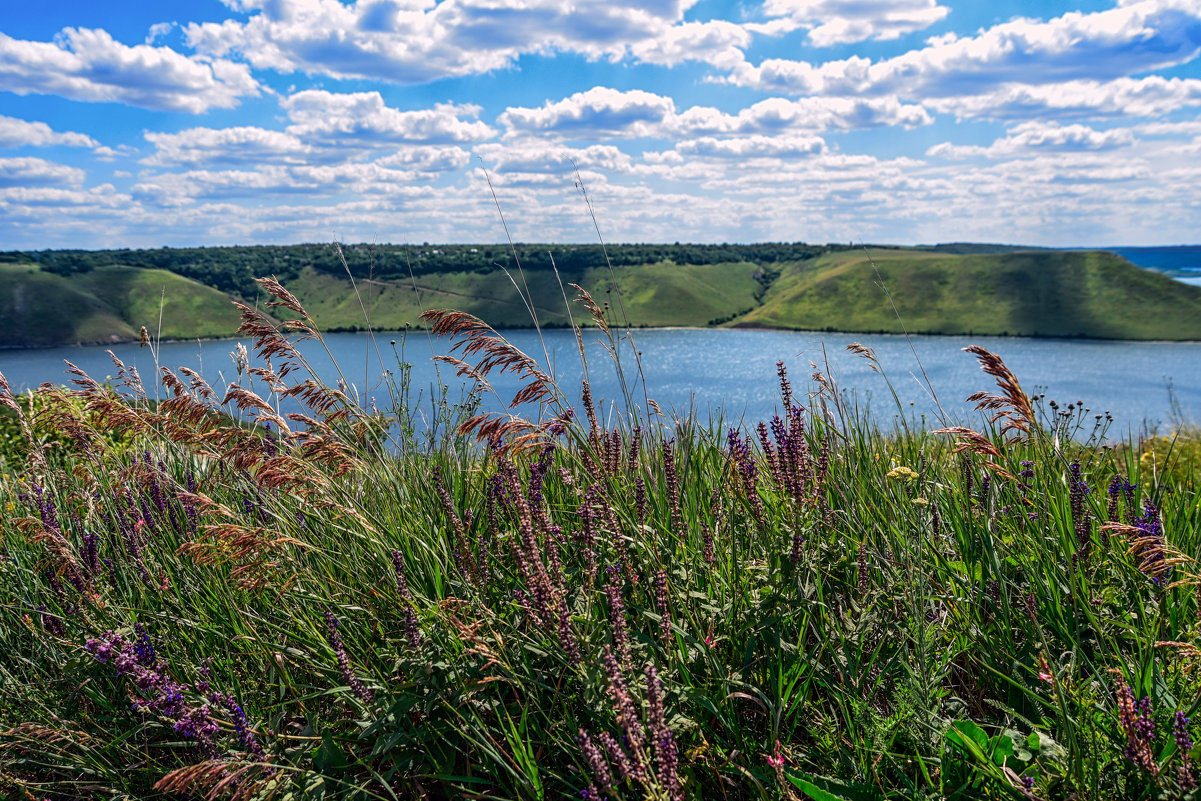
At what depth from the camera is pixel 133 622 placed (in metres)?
3.52

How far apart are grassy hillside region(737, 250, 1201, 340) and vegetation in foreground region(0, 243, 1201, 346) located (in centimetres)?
33

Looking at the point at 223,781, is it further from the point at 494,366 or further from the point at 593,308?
the point at 593,308

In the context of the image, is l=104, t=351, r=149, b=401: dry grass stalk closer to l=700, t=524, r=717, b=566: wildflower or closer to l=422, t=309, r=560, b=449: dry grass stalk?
l=422, t=309, r=560, b=449: dry grass stalk

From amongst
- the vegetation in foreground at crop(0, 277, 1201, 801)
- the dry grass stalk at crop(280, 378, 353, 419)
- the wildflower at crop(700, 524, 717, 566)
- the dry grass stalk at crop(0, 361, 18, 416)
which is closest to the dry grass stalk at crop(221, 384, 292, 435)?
the vegetation in foreground at crop(0, 277, 1201, 801)

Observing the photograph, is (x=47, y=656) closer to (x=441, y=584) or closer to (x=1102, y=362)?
(x=441, y=584)

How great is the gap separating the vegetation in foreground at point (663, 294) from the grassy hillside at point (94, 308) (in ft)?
0.88

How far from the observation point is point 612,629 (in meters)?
2.32

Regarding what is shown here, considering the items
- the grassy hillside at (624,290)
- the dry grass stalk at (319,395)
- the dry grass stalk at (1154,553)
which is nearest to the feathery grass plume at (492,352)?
the dry grass stalk at (319,395)

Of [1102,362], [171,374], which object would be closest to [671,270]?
[1102,362]

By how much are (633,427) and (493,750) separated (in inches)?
86.3

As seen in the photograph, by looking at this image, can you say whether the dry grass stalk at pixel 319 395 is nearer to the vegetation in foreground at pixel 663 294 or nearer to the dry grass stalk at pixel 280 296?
the dry grass stalk at pixel 280 296

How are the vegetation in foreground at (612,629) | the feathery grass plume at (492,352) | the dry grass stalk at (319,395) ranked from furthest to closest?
the dry grass stalk at (319,395)
the feathery grass plume at (492,352)
the vegetation in foreground at (612,629)

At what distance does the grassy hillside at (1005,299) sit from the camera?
5635 inches

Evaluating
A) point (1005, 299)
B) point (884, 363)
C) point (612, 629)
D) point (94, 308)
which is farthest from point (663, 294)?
point (612, 629)
